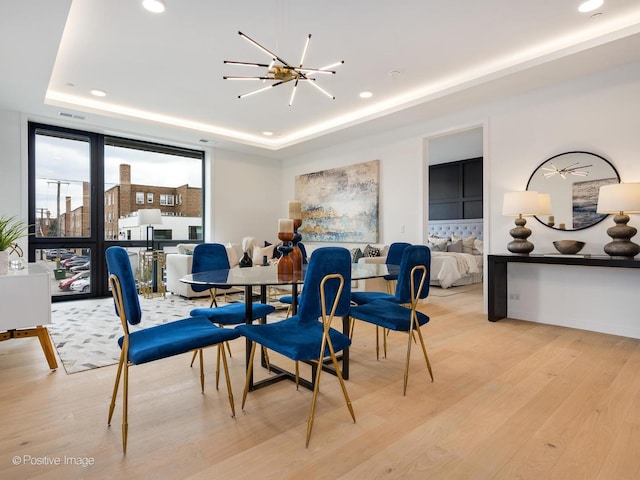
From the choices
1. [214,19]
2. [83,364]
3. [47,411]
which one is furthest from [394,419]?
[214,19]

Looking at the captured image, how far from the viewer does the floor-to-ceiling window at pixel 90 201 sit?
17.3ft

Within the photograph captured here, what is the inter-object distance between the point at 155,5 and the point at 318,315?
2702 mm

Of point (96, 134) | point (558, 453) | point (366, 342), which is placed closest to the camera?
point (558, 453)

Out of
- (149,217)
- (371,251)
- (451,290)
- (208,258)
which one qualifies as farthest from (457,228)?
(208,258)

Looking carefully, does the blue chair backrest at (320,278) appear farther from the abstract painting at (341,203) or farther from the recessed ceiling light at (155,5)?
the abstract painting at (341,203)

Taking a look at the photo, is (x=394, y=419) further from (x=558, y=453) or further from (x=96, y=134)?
(x=96, y=134)

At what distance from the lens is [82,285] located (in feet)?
18.3

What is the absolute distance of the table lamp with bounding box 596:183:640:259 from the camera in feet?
10.3

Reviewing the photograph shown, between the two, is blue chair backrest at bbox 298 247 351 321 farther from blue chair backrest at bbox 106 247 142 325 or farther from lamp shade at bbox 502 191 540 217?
lamp shade at bbox 502 191 540 217

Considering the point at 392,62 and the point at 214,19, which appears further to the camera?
the point at 392,62

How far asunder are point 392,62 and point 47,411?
402cm

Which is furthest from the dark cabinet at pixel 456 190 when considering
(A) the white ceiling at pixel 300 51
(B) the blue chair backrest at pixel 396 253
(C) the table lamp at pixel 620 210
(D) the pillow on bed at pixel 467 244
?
(B) the blue chair backrest at pixel 396 253

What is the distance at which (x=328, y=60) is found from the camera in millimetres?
3742

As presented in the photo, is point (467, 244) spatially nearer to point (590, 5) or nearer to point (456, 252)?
point (456, 252)
